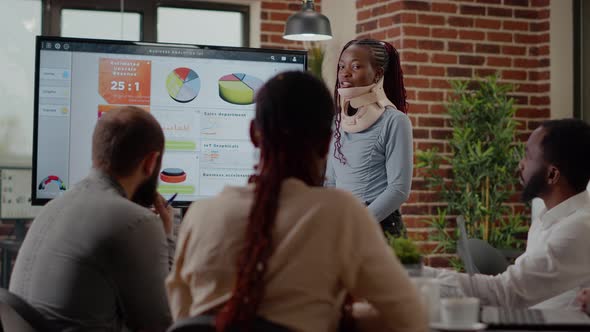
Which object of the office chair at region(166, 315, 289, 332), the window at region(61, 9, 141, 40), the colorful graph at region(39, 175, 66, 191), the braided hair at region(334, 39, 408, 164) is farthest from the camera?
the window at region(61, 9, 141, 40)

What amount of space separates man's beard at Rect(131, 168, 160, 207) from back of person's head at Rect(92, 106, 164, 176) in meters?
0.11

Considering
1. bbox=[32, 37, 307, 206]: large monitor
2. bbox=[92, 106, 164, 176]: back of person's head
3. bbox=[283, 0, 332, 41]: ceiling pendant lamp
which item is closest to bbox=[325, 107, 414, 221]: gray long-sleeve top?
bbox=[32, 37, 307, 206]: large monitor

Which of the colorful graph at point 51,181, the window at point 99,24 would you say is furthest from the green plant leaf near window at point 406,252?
the window at point 99,24

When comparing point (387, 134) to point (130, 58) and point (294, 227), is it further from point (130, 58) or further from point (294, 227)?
point (294, 227)

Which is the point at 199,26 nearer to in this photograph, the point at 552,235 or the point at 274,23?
the point at 274,23

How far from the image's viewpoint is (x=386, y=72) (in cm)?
338

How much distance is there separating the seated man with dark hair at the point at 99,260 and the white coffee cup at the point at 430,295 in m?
0.61

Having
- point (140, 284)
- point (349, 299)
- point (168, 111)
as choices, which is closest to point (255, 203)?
point (349, 299)

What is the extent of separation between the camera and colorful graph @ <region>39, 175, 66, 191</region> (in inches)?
117

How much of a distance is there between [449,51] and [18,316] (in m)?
4.26

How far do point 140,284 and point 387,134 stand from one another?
1.44 m

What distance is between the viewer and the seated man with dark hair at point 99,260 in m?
2.00

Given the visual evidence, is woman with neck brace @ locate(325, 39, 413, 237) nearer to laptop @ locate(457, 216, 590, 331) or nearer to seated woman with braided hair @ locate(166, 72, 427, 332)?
laptop @ locate(457, 216, 590, 331)

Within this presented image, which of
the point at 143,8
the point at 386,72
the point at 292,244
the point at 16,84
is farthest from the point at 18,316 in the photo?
the point at 143,8
